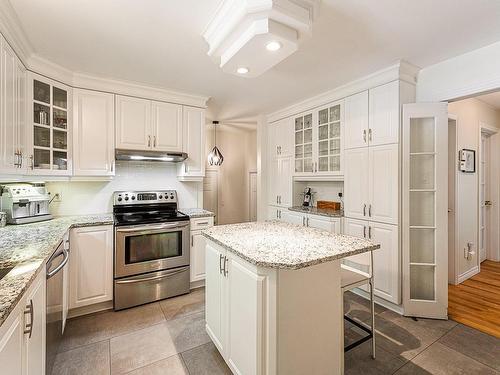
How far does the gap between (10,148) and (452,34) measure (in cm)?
355

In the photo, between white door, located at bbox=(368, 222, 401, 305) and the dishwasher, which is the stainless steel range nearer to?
the dishwasher

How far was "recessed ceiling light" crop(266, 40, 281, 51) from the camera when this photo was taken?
1.70m

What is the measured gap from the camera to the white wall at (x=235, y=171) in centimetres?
610

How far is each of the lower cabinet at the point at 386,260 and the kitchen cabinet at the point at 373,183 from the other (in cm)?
10

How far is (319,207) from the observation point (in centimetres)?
379

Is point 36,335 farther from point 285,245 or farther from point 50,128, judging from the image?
point 50,128

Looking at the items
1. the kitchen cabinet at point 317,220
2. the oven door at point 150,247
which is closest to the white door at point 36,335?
the oven door at point 150,247

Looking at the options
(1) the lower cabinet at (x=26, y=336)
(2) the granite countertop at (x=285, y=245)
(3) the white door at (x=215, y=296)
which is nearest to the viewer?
(1) the lower cabinet at (x=26, y=336)

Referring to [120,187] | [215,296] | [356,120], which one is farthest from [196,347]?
[356,120]

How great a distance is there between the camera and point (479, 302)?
278 centimetres

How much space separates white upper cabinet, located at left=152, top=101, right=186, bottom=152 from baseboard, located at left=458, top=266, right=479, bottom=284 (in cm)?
416

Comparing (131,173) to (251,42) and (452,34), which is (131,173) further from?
(452,34)

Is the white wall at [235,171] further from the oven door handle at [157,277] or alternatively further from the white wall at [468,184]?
the white wall at [468,184]

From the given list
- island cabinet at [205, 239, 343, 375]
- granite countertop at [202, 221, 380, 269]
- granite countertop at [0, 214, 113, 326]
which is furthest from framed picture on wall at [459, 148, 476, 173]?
granite countertop at [0, 214, 113, 326]
